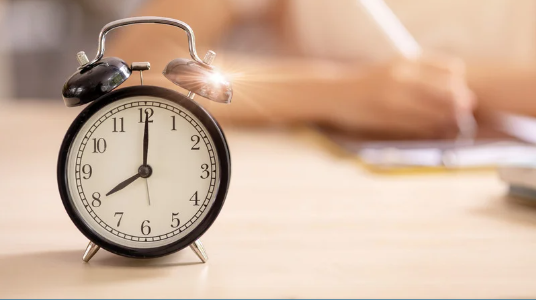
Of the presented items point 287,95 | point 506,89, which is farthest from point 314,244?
point 506,89

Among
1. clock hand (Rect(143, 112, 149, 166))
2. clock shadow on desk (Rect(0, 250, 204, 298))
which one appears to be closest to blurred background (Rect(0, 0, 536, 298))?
clock shadow on desk (Rect(0, 250, 204, 298))

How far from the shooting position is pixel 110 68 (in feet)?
1.99

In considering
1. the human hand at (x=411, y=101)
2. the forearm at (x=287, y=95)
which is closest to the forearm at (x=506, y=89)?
the human hand at (x=411, y=101)

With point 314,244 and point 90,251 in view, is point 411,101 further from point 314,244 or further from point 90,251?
point 90,251

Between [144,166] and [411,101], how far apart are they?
3.93ft

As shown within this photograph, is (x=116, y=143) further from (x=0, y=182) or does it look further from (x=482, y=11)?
(x=482, y=11)

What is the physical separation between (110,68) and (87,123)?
0.07m

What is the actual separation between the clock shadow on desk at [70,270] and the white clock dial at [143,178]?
3 cm

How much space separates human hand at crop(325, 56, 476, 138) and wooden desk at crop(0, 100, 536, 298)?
19.8 inches

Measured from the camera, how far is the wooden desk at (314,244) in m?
0.56

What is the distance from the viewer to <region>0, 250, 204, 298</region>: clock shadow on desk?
0.56 m

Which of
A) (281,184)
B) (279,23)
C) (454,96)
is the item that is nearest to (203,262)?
(281,184)

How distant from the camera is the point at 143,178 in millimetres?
651

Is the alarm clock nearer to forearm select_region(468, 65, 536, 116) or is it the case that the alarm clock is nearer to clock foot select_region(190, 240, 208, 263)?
clock foot select_region(190, 240, 208, 263)
